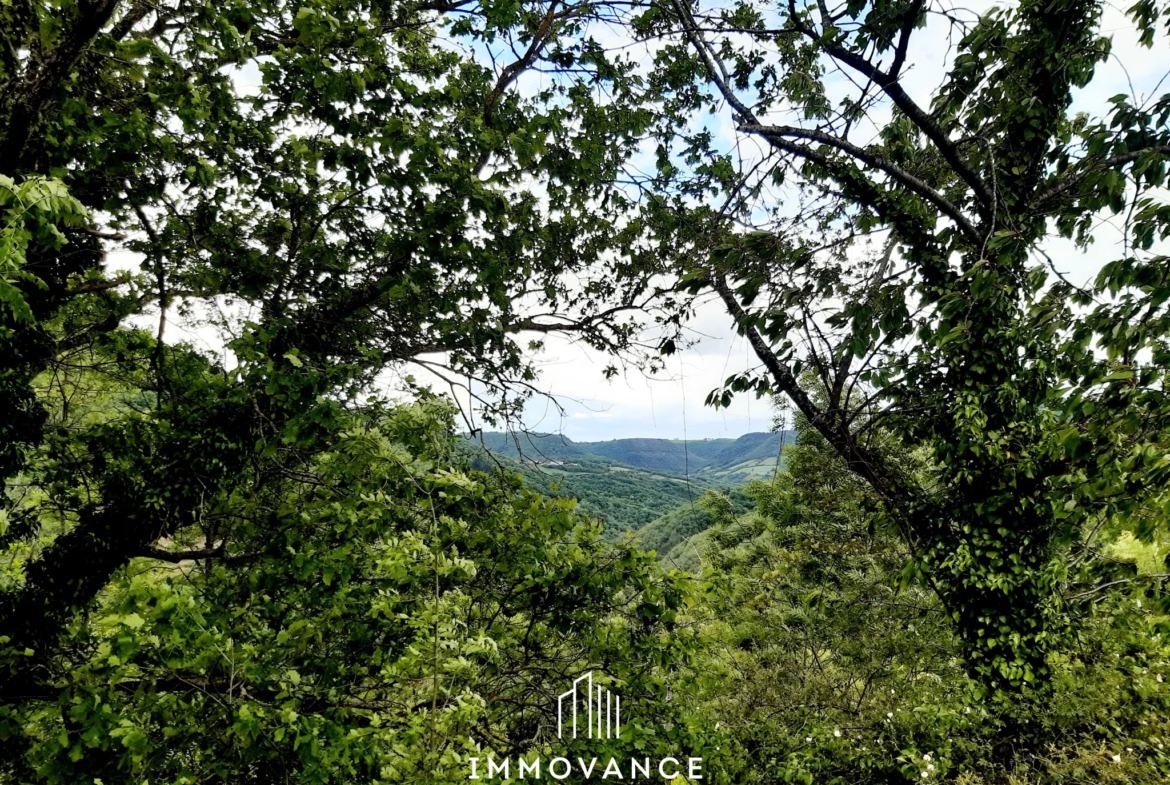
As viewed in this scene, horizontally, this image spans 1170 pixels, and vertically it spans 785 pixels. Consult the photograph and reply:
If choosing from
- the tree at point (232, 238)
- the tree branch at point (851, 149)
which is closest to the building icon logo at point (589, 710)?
the tree at point (232, 238)

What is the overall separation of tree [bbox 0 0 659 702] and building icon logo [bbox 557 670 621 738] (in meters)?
2.00

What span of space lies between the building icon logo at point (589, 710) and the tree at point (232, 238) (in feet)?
6.56

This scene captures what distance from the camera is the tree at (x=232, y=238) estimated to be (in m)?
2.81

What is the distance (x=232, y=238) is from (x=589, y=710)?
13.5ft

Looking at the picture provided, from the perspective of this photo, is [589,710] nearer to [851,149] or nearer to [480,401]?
[480,401]

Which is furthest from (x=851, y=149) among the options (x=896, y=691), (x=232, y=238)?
(x=896, y=691)

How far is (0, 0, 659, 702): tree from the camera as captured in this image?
2814 mm

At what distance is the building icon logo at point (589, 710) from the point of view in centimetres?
283

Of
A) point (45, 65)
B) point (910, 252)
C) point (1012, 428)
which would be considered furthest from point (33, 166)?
point (1012, 428)

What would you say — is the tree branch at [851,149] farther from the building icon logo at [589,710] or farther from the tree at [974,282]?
the building icon logo at [589,710]

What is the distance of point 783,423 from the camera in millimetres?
2889

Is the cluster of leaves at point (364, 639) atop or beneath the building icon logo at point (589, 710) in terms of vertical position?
atop

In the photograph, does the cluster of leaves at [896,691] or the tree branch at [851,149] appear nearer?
the tree branch at [851,149]

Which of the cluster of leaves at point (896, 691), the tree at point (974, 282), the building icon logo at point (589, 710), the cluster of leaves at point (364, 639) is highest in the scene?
the tree at point (974, 282)
